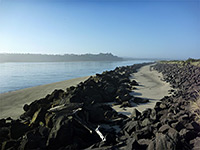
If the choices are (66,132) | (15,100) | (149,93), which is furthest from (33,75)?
(66,132)

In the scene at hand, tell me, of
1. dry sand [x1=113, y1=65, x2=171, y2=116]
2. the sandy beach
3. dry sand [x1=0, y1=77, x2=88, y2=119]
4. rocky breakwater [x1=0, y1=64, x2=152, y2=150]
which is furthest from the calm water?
dry sand [x1=113, y1=65, x2=171, y2=116]

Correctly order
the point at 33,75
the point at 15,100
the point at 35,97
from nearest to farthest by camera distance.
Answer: the point at 15,100
the point at 35,97
the point at 33,75

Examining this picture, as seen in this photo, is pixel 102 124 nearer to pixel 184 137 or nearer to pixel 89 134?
pixel 89 134

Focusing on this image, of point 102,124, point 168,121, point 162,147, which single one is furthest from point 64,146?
point 168,121

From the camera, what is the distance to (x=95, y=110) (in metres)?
4.76

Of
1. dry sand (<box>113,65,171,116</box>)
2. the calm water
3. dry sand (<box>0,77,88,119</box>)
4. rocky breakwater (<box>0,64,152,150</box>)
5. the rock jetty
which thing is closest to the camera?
the rock jetty

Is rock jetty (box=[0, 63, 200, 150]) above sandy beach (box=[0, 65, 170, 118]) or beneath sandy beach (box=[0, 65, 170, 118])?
above

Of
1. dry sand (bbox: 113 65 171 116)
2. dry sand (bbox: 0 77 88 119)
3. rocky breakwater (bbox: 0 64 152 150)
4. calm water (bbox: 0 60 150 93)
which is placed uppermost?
rocky breakwater (bbox: 0 64 152 150)

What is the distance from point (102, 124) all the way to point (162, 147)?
234 centimetres

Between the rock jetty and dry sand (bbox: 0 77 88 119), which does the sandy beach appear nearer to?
dry sand (bbox: 0 77 88 119)

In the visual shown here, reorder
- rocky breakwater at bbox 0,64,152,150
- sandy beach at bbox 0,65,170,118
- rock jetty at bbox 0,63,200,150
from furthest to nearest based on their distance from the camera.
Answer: sandy beach at bbox 0,65,170,118
rocky breakwater at bbox 0,64,152,150
rock jetty at bbox 0,63,200,150

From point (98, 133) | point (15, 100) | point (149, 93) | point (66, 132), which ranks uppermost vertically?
point (66, 132)

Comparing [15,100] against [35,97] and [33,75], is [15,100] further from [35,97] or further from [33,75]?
[33,75]

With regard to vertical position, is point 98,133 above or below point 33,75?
above
